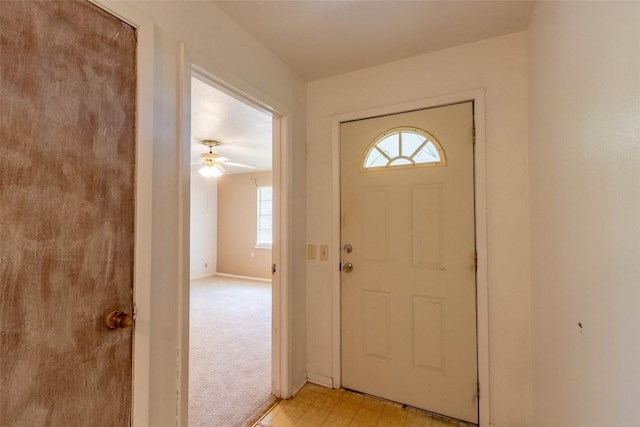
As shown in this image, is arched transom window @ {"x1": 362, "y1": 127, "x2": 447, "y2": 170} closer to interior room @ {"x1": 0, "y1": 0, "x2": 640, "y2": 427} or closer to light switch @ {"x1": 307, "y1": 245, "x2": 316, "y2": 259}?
interior room @ {"x1": 0, "y1": 0, "x2": 640, "y2": 427}

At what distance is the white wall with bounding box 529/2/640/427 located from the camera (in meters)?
0.63

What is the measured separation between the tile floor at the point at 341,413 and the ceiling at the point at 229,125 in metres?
2.05

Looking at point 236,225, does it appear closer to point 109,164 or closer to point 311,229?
point 311,229

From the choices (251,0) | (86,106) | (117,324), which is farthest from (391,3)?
(117,324)

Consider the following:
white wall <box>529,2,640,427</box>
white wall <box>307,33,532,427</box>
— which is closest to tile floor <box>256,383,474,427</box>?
white wall <box>307,33,532,427</box>

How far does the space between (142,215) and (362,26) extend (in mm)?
1576

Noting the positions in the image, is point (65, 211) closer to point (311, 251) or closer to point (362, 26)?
point (311, 251)

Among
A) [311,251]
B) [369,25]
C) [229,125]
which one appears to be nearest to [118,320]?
[311,251]

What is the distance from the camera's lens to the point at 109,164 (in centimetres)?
105

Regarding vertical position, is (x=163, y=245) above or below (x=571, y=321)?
above

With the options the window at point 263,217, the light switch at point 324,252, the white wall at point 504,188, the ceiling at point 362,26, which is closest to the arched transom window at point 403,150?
the white wall at point 504,188

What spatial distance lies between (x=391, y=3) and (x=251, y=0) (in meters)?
0.74

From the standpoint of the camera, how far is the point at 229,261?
664 centimetres

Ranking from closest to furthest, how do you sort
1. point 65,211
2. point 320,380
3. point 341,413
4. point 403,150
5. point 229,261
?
point 65,211, point 341,413, point 403,150, point 320,380, point 229,261
